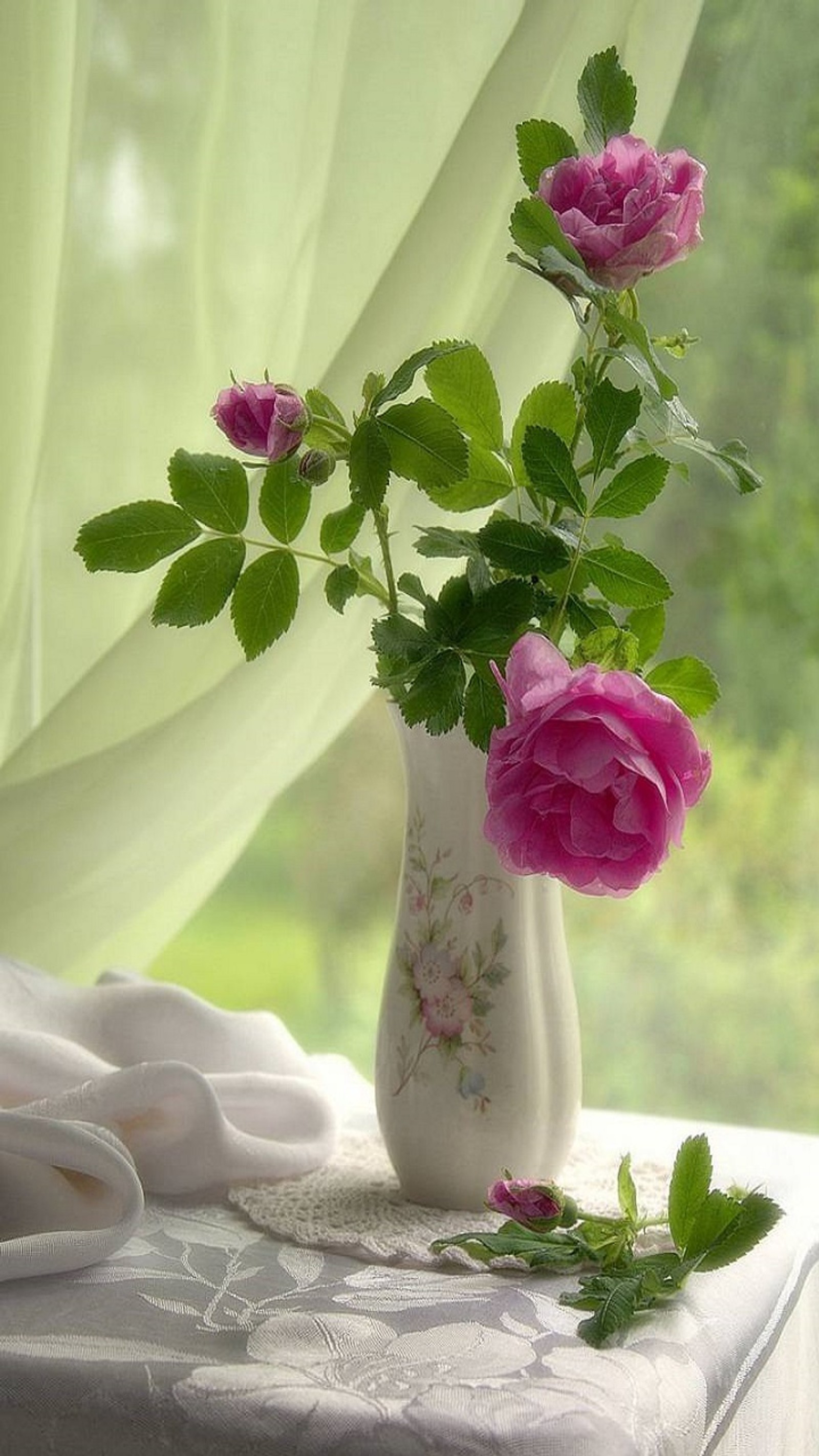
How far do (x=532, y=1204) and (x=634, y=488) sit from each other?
0.34 meters

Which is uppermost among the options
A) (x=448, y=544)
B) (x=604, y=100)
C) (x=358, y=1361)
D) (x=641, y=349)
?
(x=604, y=100)

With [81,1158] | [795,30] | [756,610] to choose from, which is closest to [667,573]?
[756,610]

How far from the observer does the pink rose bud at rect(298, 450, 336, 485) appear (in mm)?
767

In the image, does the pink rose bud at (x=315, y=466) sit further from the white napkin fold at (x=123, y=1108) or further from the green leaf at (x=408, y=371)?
the white napkin fold at (x=123, y=1108)

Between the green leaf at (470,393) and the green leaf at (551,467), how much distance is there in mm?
56

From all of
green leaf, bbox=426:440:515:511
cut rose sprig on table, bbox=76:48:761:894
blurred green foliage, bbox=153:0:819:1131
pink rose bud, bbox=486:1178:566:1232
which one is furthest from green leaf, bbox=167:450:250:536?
blurred green foliage, bbox=153:0:819:1131

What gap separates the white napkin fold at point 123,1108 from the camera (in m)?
0.74

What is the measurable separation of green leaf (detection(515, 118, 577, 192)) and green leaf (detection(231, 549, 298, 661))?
230mm

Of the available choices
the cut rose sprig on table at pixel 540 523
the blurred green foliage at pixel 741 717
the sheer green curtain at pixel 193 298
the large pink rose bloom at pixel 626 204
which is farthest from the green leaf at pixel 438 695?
the blurred green foliage at pixel 741 717

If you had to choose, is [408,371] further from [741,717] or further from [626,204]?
[741,717]

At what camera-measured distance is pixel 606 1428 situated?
57 centimetres

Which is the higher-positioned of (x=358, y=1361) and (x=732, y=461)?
(x=732, y=461)

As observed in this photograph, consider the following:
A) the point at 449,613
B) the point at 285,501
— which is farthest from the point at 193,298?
the point at 449,613

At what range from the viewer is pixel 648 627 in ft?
2.57
